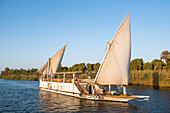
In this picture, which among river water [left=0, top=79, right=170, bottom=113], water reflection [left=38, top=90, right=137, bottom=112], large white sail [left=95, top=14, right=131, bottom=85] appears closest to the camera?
water reflection [left=38, top=90, right=137, bottom=112]

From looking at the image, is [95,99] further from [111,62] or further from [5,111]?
[5,111]

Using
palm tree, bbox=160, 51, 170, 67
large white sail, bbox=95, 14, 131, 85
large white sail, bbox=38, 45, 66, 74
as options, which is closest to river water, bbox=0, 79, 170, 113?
large white sail, bbox=95, 14, 131, 85

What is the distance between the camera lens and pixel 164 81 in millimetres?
63812

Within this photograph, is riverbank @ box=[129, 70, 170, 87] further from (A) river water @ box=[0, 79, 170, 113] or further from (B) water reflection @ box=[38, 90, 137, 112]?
(B) water reflection @ box=[38, 90, 137, 112]

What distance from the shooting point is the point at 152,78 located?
224ft

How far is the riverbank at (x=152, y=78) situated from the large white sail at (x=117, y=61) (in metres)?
42.6

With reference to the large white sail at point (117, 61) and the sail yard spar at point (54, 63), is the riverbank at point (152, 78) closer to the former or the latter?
the sail yard spar at point (54, 63)

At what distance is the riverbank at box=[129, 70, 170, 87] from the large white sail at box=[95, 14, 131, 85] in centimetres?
4257

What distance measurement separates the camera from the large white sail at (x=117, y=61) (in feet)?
95.9

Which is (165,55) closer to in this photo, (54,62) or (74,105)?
(54,62)

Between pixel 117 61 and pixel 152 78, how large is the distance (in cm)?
4695

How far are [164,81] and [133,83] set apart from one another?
54.6ft

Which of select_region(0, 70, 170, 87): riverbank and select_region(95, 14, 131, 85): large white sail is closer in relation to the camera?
select_region(95, 14, 131, 85): large white sail

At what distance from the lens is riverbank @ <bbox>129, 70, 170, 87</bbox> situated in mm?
63503
